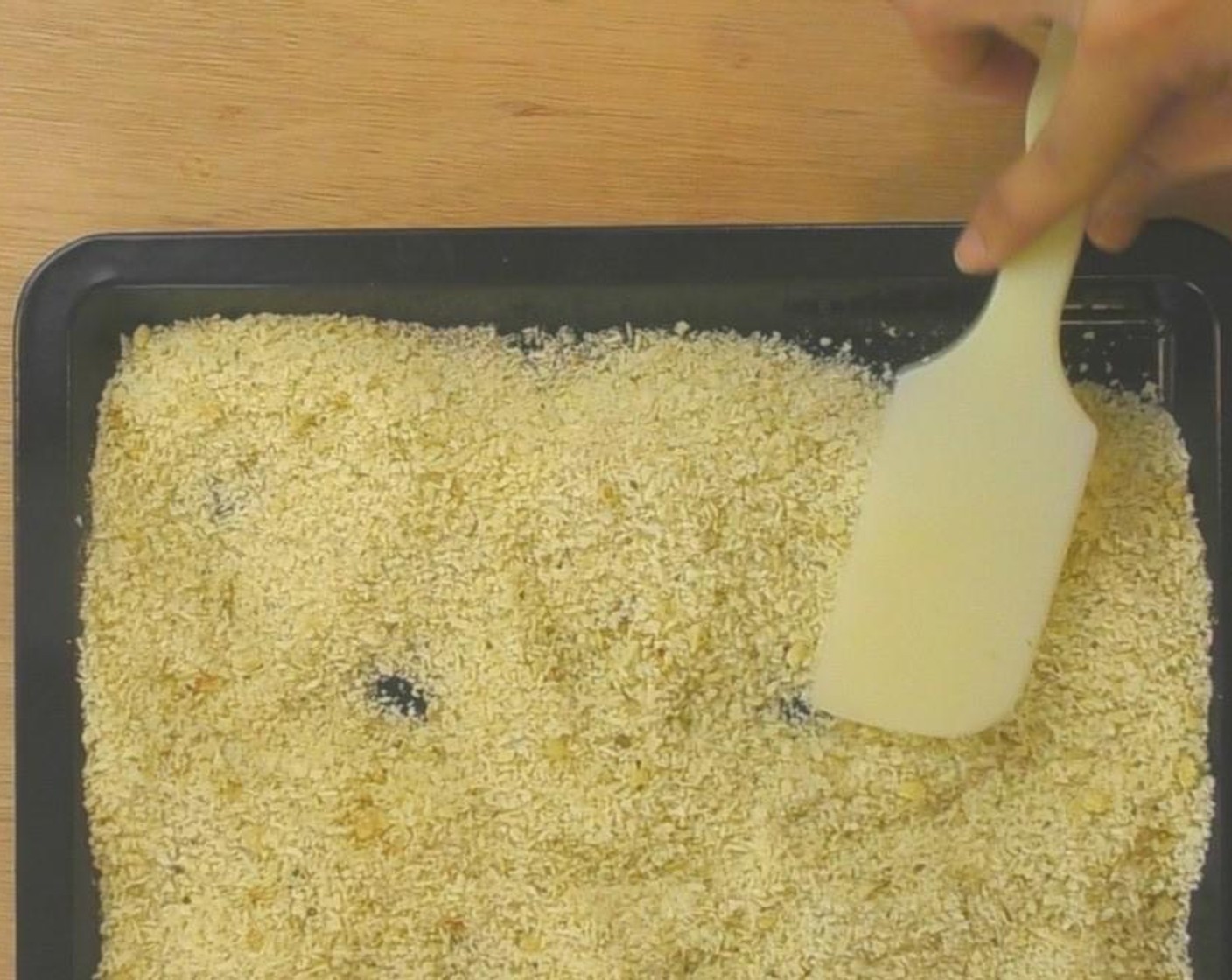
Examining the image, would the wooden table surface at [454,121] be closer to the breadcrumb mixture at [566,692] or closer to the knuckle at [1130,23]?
the breadcrumb mixture at [566,692]

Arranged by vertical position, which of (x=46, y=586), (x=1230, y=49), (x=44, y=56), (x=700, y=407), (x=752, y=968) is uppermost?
(x=1230, y=49)

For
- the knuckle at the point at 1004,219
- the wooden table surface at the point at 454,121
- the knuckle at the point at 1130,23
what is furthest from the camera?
the wooden table surface at the point at 454,121

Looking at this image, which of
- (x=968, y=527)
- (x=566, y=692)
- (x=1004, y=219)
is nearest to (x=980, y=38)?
(x=1004, y=219)

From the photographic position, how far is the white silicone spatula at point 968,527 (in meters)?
0.73

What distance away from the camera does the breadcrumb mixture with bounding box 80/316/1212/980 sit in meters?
0.77

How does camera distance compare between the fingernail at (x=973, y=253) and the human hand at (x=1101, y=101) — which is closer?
the human hand at (x=1101, y=101)

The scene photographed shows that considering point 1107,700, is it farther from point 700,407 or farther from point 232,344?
point 232,344

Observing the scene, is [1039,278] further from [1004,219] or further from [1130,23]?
[1130,23]

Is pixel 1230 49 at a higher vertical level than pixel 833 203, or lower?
higher

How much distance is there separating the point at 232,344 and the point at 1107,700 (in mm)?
531

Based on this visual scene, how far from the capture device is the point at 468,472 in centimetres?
80

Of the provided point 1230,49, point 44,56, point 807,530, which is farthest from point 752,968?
point 44,56

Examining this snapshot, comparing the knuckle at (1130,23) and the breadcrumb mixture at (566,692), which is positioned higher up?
the knuckle at (1130,23)

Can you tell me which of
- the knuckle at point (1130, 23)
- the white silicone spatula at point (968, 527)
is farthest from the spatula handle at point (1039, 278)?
the knuckle at point (1130, 23)
